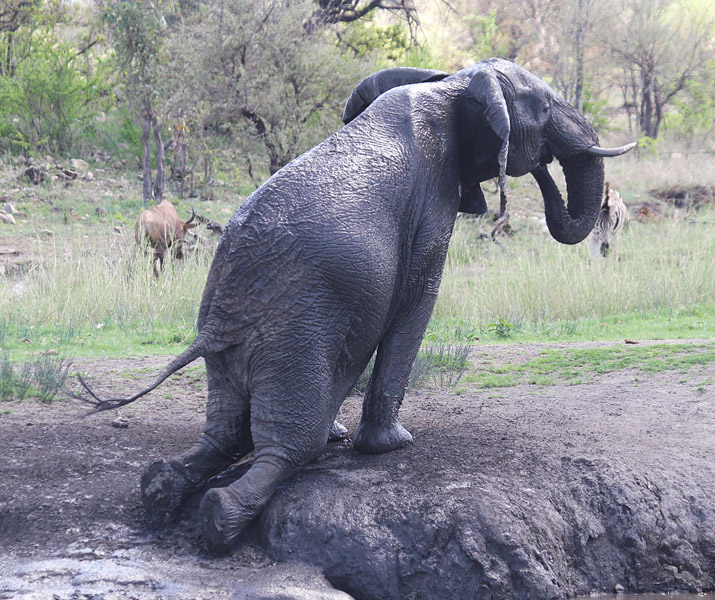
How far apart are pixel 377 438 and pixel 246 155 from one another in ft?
49.5

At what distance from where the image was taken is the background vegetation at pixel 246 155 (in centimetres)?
918

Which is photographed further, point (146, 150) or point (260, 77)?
point (146, 150)

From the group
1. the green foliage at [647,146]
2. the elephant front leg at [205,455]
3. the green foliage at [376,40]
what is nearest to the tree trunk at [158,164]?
the green foliage at [376,40]

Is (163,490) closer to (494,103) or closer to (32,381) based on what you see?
(494,103)

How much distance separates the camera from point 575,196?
463 centimetres

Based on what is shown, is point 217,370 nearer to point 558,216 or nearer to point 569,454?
point 569,454

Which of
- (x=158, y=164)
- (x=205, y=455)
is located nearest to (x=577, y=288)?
(x=205, y=455)

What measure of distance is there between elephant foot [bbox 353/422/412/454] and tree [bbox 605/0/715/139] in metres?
26.2

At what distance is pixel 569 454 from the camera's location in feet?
13.2

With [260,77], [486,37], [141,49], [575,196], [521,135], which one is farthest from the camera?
[486,37]

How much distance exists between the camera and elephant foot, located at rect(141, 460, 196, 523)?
3484mm

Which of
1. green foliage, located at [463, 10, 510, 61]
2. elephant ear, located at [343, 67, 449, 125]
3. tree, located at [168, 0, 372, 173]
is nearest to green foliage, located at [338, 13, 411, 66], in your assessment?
tree, located at [168, 0, 372, 173]

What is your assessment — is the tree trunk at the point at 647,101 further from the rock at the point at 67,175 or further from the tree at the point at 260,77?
the rock at the point at 67,175

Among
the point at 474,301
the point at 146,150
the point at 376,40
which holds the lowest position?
the point at 474,301
